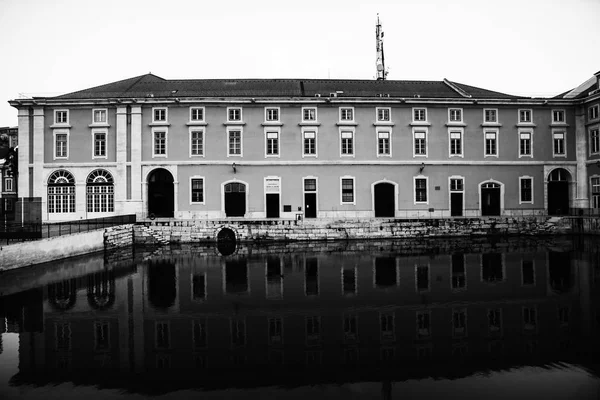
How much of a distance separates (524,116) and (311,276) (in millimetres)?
24404

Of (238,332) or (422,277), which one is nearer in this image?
→ (238,332)

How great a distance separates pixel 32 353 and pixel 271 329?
5902 millimetres

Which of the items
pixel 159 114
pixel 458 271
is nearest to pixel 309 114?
pixel 159 114

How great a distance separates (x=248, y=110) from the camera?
30.1 m

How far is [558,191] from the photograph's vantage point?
3169 cm

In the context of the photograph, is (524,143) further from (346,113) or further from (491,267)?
(491,267)

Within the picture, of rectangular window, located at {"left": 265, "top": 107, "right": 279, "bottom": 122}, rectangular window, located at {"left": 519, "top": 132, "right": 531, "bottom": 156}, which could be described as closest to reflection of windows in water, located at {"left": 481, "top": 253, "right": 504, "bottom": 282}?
rectangular window, located at {"left": 519, "top": 132, "right": 531, "bottom": 156}

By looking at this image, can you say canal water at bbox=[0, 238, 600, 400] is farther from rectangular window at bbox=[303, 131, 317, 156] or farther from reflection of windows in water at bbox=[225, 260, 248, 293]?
rectangular window at bbox=[303, 131, 317, 156]

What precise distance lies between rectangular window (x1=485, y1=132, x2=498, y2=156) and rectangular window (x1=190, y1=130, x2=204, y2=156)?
22261mm

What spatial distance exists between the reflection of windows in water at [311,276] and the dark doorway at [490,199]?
17.1 m

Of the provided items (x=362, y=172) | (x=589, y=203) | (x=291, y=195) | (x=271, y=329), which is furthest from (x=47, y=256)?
(x=589, y=203)

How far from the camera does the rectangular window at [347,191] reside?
30.3 meters

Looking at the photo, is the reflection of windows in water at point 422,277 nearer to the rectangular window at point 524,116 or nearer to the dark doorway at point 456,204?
the dark doorway at point 456,204

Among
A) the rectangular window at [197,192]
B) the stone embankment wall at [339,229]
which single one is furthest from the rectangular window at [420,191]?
the rectangular window at [197,192]
